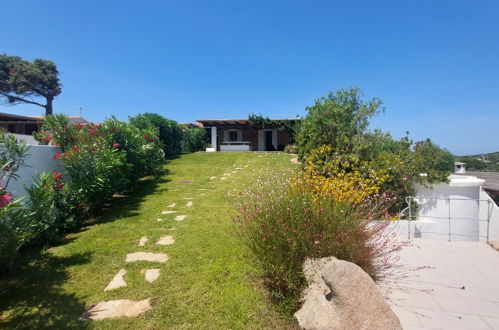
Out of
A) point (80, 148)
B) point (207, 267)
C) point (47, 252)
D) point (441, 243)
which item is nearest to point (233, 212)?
point (207, 267)

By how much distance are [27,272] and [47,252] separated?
26.1 inches

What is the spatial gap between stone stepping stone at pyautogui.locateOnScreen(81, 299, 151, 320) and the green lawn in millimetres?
74

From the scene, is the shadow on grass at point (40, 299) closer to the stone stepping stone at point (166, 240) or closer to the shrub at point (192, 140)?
the stone stepping stone at point (166, 240)

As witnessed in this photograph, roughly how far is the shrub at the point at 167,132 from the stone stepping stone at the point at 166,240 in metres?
10.8

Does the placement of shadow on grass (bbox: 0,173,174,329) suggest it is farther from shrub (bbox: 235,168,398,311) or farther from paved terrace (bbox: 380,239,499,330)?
paved terrace (bbox: 380,239,499,330)

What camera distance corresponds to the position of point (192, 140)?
814 inches

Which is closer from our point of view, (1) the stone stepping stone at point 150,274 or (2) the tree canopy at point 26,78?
(1) the stone stepping stone at point 150,274

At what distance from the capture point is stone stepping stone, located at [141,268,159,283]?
9.87 feet

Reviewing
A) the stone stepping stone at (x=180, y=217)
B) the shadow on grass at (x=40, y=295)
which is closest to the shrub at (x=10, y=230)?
the shadow on grass at (x=40, y=295)

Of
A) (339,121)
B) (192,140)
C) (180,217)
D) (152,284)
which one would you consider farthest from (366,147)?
(192,140)

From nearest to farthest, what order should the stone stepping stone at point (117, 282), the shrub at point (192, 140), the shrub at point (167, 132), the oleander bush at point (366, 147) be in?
the stone stepping stone at point (117, 282) → the oleander bush at point (366, 147) → the shrub at point (167, 132) → the shrub at point (192, 140)

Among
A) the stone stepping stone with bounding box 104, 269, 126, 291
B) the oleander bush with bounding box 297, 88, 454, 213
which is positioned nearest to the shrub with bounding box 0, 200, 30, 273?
the stone stepping stone with bounding box 104, 269, 126, 291

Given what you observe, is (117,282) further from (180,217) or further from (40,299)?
(180,217)

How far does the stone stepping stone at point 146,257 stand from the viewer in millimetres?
3535
